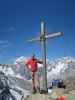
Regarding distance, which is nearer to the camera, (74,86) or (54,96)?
(54,96)

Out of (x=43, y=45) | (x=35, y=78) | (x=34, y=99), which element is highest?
(x=43, y=45)

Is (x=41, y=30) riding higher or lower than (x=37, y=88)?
higher

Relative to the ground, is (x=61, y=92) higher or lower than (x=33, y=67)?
lower

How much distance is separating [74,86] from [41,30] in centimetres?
667

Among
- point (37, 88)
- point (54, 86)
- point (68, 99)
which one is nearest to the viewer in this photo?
point (68, 99)

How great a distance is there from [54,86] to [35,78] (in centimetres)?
299

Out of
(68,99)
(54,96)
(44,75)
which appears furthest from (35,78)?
(68,99)

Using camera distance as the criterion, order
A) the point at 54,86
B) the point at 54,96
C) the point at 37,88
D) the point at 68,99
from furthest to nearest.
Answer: the point at 54,86 → the point at 37,88 → the point at 54,96 → the point at 68,99

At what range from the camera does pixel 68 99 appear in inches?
926

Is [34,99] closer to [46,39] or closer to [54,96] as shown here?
[54,96]

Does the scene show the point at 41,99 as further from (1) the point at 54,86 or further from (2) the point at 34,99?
(1) the point at 54,86

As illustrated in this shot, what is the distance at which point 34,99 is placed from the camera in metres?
25.6

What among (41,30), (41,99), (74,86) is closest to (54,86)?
(74,86)

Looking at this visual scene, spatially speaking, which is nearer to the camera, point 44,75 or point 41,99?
point 41,99
